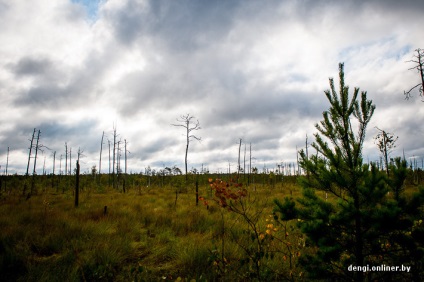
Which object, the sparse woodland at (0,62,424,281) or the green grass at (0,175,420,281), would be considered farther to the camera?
the green grass at (0,175,420,281)

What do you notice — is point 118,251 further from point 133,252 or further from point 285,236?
point 285,236

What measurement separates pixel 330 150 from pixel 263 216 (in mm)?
6630

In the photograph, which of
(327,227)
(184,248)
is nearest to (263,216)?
(184,248)

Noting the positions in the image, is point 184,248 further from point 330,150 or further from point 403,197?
point 403,197

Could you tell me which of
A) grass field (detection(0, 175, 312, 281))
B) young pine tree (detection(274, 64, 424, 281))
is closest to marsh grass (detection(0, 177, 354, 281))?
grass field (detection(0, 175, 312, 281))

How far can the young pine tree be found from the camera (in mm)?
2500

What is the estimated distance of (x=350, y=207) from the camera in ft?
8.59

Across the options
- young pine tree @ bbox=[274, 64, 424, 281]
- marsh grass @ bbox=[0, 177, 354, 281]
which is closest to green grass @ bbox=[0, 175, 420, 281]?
marsh grass @ bbox=[0, 177, 354, 281]

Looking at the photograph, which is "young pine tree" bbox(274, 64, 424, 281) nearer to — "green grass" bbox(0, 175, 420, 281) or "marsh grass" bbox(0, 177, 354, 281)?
"green grass" bbox(0, 175, 420, 281)

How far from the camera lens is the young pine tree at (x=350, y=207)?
2500mm

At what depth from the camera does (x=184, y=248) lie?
5168 mm

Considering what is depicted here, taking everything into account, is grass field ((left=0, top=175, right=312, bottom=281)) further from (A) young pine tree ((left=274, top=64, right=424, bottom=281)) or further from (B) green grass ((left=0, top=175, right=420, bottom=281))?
(A) young pine tree ((left=274, top=64, right=424, bottom=281))

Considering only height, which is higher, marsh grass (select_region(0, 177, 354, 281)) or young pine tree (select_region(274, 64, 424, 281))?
young pine tree (select_region(274, 64, 424, 281))

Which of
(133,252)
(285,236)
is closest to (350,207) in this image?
(285,236)
